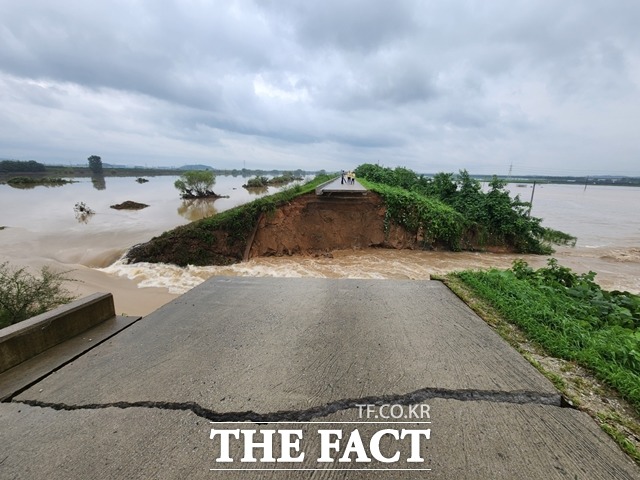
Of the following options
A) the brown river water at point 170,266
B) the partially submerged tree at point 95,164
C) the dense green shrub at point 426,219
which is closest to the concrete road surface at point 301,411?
the brown river water at point 170,266

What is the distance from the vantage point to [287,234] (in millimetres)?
14758

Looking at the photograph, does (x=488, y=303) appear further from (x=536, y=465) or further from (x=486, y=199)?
(x=486, y=199)

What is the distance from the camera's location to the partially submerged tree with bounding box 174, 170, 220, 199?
39.2 meters

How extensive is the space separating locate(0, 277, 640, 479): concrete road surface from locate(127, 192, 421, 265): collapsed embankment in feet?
32.1

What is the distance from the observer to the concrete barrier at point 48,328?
9.00 feet

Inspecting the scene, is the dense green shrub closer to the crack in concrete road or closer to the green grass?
the green grass

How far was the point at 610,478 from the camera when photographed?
1.68 meters

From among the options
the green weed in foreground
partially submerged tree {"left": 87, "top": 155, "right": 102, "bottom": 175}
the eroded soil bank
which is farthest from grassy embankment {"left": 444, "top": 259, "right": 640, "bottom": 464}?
partially submerged tree {"left": 87, "top": 155, "right": 102, "bottom": 175}

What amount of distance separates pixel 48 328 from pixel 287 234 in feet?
38.8

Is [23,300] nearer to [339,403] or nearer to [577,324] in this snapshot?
Result: [339,403]

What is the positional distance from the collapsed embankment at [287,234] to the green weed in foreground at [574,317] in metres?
10.0

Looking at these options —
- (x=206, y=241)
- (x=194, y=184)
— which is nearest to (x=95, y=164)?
(x=194, y=184)

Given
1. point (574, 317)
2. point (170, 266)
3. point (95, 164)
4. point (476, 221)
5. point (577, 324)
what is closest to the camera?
point (577, 324)

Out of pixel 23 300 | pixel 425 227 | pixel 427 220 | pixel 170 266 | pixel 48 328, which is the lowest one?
pixel 170 266
